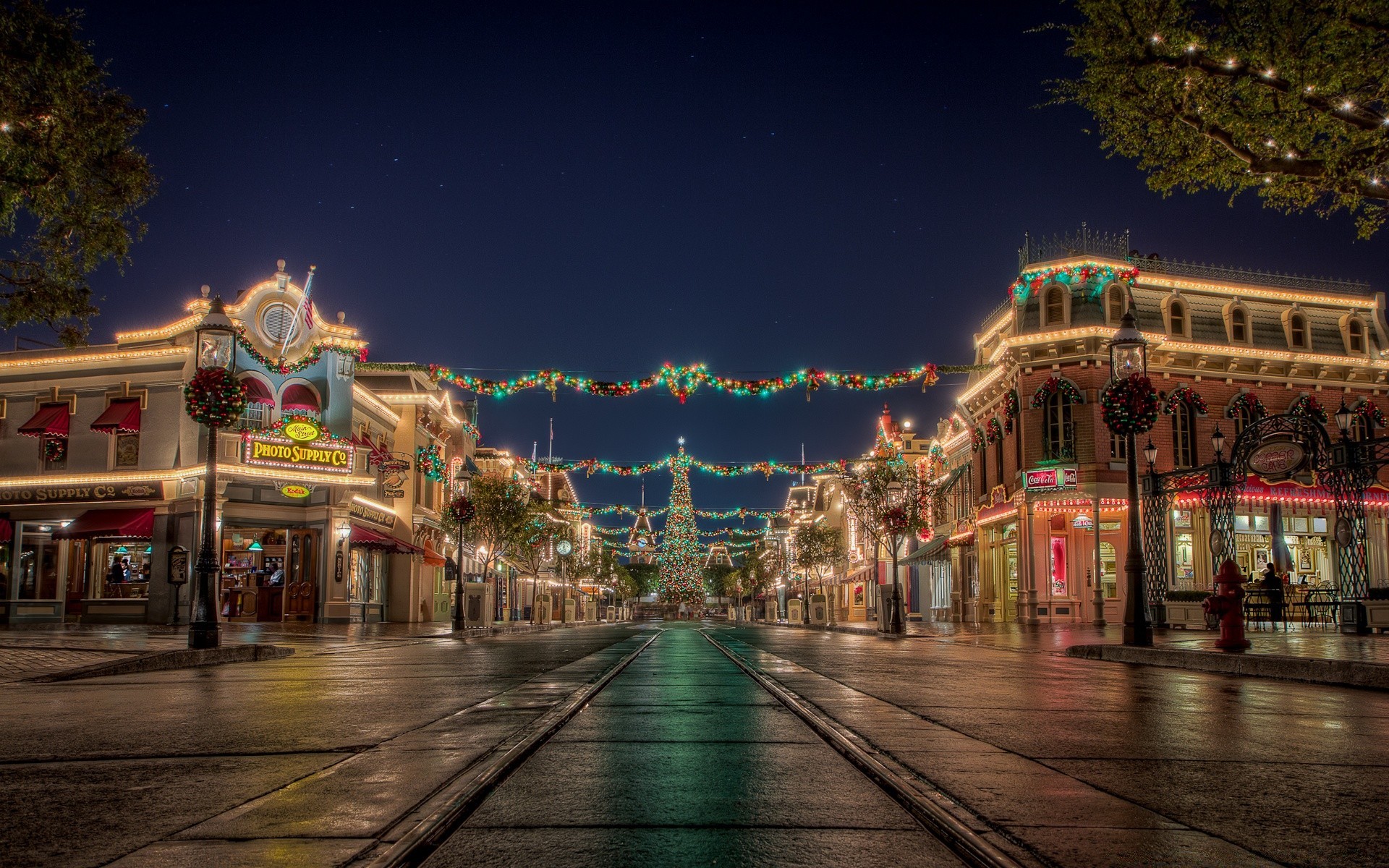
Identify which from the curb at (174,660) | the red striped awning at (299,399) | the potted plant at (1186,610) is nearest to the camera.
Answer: the curb at (174,660)

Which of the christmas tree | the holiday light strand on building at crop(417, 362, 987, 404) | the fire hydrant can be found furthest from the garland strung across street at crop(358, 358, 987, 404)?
the christmas tree

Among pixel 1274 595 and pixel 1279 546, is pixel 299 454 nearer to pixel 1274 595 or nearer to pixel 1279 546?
pixel 1274 595

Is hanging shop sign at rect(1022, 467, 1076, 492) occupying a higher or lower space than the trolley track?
higher

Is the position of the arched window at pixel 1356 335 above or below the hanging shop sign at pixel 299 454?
above

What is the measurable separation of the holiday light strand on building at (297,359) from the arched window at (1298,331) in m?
34.3

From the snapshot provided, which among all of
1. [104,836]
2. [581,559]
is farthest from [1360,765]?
[581,559]

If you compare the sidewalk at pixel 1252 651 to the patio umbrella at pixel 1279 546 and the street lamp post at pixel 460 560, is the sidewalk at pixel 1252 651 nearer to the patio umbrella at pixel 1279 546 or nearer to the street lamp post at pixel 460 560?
the patio umbrella at pixel 1279 546

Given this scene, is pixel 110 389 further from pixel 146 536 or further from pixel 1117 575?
pixel 1117 575

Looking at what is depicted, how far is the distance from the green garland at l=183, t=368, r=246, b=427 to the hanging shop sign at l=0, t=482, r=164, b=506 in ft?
55.6

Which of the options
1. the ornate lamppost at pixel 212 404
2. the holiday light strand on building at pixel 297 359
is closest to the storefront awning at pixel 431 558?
the holiday light strand on building at pixel 297 359

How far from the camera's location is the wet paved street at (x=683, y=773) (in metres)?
3.91

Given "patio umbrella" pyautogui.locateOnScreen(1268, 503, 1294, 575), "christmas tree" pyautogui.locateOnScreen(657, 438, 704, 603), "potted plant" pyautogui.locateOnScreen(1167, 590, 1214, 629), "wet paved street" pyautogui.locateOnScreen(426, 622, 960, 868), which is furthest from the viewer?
"christmas tree" pyautogui.locateOnScreen(657, 438, 704, 603)

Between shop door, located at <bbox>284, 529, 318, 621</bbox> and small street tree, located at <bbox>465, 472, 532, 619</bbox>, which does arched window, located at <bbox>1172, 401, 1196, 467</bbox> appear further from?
shop door, located at <bbox>284, 529, 318, 621</bbox>

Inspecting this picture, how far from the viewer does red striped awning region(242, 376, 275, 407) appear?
112ft
